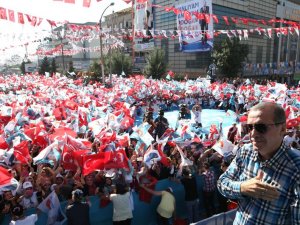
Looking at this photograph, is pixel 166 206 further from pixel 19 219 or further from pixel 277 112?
pixel 277 112

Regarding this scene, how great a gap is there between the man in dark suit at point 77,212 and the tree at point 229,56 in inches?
1460

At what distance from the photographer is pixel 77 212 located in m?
4.79

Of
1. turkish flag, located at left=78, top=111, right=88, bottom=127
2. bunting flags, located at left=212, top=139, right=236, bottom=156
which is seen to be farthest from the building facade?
bunting flags, located at left=212, top=139, right=236, bottom=156

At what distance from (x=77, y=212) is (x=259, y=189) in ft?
12.2

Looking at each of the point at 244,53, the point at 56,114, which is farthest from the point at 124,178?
the point at 244,53

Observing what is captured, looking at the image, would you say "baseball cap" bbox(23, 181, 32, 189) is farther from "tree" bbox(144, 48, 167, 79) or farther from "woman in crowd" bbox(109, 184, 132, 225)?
"tree" bbox(144, 48, 167, 79)

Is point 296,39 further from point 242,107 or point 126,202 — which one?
point 126,202

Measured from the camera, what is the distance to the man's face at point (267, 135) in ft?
5.93

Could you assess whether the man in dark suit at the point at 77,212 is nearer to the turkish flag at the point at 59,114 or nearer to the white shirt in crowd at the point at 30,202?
the white shirt in crowd at the point at 30,202

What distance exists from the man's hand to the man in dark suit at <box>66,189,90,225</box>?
3.54 m

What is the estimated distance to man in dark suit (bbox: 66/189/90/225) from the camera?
478 cm

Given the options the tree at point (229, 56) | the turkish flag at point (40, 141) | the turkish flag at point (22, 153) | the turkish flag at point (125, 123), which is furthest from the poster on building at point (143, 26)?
the turkish flag at point (22, 153)

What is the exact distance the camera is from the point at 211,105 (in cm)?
2509

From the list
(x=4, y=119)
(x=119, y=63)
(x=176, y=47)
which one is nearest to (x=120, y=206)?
(x=4, y=119)
